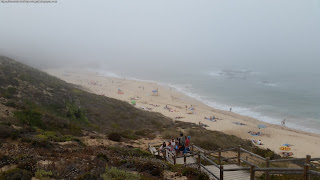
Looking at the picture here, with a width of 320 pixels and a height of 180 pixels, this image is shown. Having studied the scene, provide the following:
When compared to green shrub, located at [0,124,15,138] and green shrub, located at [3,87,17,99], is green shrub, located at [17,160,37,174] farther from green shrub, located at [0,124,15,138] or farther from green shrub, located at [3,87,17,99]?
green shrub, located at [3,87,17,99]

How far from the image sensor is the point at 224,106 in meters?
49.2

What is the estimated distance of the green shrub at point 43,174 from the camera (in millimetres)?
6194

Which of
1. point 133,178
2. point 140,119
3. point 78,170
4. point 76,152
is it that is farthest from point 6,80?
point 133,178

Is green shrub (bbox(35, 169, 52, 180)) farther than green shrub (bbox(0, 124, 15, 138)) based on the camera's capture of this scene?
No

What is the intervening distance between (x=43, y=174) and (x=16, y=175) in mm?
672

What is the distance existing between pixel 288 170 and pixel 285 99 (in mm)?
56175

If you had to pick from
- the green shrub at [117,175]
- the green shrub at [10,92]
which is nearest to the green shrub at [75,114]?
the green shrub at [10,92]

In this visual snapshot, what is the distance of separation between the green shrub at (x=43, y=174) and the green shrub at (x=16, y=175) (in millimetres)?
193

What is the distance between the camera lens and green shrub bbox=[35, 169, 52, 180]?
6194 millimetres

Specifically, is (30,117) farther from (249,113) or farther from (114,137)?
(249,113)

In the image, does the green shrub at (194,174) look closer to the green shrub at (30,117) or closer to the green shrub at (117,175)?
the green shrub at (117,175)

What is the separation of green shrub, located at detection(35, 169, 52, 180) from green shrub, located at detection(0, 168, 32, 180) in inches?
7.6

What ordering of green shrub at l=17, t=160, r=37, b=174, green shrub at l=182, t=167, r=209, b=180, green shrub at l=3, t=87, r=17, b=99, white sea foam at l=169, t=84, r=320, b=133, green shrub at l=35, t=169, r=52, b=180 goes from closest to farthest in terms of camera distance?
green shrub at l=35, t=169, r=52, b=180, green shrub at l=17, t=160, r=37, b=174, green shrub at l=182, t=167, r=209, b=180, green shrub at l=3, t=87, r=17, b=99, white sea foam at l=169, t=84, r=320, b=133

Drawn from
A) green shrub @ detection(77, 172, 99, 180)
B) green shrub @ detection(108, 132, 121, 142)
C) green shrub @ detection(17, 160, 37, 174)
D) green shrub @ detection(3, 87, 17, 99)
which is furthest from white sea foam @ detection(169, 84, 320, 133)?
green shrub @ detection(17, 160, 37, 174)
